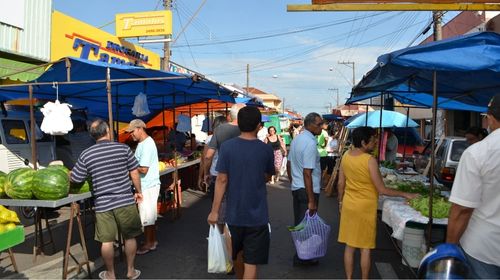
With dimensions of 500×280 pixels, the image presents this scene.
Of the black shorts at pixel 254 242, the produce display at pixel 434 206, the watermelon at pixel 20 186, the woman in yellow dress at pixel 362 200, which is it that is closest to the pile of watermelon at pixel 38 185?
the watermelon at pixel 20 186

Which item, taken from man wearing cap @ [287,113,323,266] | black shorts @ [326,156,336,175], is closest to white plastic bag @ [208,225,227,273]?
man wearing cap @ [287,113,323,266]

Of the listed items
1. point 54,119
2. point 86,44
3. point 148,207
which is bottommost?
point 148,207

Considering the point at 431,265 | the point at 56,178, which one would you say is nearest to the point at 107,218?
the point at 56,178

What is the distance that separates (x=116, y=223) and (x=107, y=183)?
50 cm

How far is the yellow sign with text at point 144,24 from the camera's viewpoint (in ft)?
61.9

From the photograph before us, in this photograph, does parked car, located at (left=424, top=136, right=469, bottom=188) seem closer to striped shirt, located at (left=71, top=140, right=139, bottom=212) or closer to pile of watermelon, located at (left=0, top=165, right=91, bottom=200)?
striped shirt, located at (left=71, top=140, right=139, bottom=212)

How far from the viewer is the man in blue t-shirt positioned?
379 cm

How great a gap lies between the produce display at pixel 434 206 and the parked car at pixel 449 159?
3.22m

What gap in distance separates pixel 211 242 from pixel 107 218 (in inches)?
49.4

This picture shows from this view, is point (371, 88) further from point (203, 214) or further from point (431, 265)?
point (431, 265)

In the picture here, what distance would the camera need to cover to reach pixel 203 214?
9.15 metres

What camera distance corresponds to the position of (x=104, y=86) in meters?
8.87

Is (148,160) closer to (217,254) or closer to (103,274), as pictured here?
(103,274)

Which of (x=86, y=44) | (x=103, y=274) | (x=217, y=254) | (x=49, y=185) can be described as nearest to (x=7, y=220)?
(x=49, y=185)
